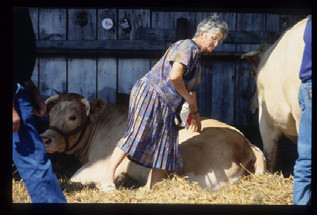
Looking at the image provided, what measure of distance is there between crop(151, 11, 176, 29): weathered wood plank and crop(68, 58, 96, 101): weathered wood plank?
1037 mm

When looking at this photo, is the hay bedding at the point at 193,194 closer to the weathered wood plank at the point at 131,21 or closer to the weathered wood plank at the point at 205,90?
the weathered wood plank at the point at 205,90

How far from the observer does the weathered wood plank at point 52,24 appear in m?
6.07

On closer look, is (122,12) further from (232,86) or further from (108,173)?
(108,173)

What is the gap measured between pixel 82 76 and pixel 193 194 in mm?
3064

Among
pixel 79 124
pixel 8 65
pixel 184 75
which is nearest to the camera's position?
pixel 8 65

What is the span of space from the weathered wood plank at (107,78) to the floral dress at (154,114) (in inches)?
91.3

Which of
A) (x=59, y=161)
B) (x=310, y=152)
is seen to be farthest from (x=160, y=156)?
(x=59, y=161)

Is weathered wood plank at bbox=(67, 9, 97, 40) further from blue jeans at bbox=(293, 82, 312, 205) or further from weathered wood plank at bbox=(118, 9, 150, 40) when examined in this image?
blue jeans at bbox=(293, 82, 312, 205)

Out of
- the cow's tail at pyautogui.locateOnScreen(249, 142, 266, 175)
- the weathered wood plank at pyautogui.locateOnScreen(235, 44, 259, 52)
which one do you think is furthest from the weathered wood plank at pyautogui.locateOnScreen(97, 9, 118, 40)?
the cow's tail at pyautogui.locateOnScreen(249, 142, 266, 175)

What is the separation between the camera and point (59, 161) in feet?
17.8

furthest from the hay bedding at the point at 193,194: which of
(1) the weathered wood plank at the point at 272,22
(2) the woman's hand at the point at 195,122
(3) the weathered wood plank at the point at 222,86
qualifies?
(1) the weathered wood plank at the point at 272,22

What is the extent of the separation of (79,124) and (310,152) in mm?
2905

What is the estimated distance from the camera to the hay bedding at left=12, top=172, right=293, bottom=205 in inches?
142

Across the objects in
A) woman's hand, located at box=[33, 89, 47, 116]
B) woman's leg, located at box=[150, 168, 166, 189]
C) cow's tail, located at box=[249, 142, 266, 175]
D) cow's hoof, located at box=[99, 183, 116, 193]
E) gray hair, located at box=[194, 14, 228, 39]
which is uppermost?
gray hair, located at box=[194, 14, 228, 39]
